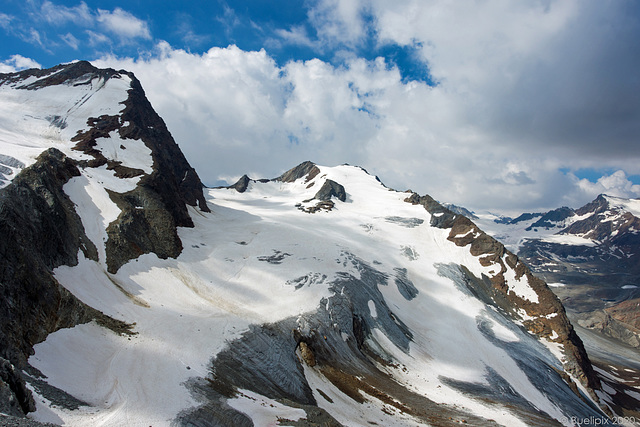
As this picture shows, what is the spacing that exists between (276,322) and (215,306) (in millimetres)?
7502

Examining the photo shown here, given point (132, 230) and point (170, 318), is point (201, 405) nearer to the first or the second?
point (170, 318)

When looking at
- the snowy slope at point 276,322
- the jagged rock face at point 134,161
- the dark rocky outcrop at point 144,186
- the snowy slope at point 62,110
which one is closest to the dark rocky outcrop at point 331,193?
the snowy slope at point 276,322

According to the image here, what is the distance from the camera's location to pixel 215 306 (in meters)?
37.2

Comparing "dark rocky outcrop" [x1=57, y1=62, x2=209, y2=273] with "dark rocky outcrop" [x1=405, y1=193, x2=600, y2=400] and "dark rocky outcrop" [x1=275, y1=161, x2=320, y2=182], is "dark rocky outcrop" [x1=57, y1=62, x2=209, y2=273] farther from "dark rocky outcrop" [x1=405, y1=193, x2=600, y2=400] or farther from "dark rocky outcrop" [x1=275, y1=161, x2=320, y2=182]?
"dark rocky outcrop" [x1=275, y1=161, x2=320, y2=182]

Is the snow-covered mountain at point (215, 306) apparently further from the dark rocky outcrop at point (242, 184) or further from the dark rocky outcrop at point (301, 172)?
the dark rocky outcrop at point (301, 172)

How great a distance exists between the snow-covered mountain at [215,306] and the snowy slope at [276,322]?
22cm

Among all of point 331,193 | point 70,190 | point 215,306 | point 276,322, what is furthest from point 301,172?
point 276,322

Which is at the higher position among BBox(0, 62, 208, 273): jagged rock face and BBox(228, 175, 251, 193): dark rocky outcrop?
BBox(228, 175, 251, 193): dark rocky outcrop

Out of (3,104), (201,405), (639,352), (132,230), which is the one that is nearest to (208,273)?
(132,230)

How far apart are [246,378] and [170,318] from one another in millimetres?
10156

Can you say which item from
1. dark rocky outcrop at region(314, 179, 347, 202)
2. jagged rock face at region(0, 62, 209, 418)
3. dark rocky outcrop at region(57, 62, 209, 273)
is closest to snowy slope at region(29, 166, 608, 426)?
jagged rock face at region(0, 62, 209, 418)

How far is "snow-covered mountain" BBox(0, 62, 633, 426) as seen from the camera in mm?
19438

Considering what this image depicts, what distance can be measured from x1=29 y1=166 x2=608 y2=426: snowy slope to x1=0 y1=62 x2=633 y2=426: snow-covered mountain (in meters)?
0.22

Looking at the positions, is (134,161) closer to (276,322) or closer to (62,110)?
(62,110)
